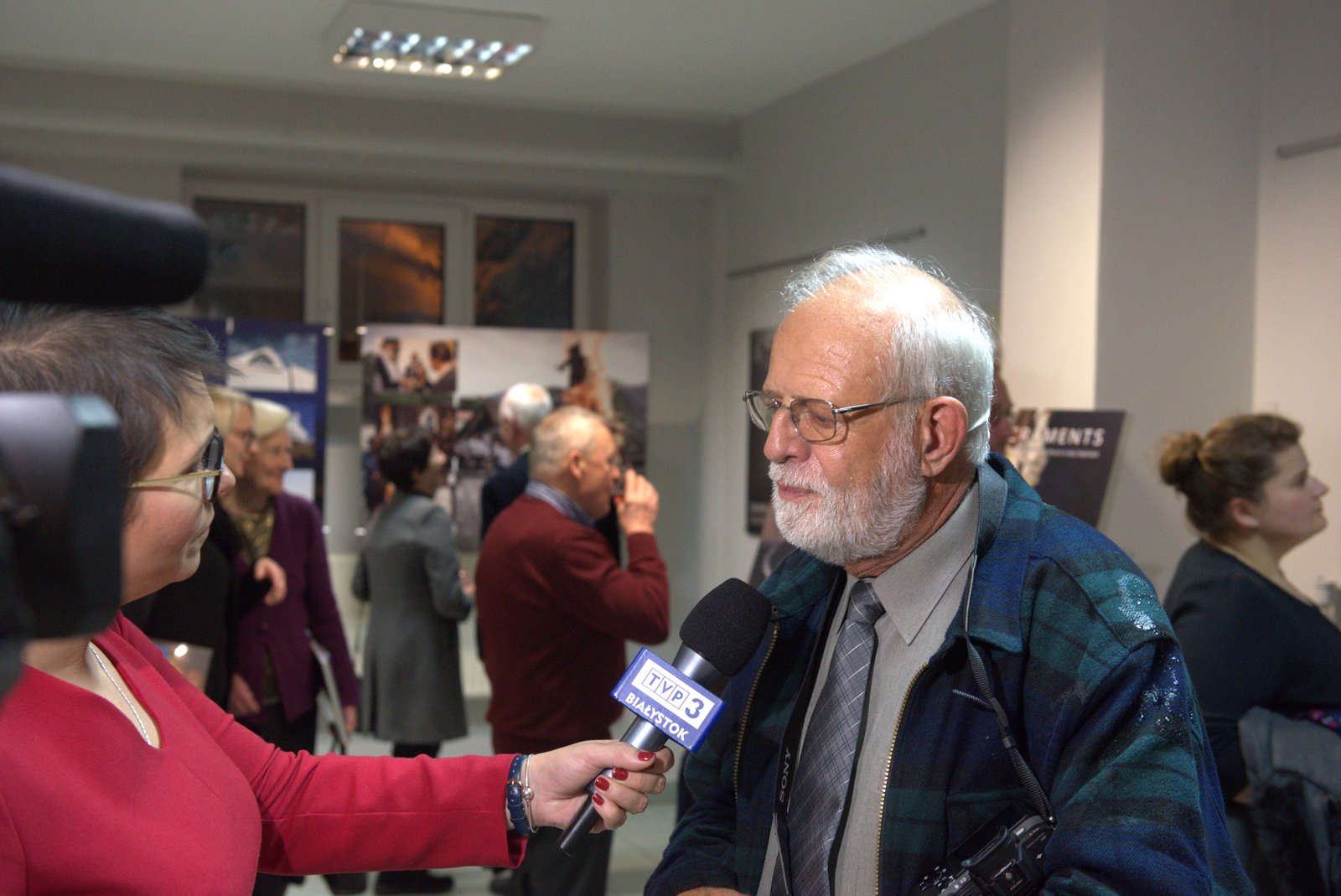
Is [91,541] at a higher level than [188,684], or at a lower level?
higher

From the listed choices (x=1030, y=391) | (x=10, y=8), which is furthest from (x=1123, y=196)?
(x=10, y=8)

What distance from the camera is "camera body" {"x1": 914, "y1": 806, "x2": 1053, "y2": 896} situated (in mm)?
1307

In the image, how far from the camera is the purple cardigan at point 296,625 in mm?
3551

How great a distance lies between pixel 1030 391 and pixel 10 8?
430 centimetres

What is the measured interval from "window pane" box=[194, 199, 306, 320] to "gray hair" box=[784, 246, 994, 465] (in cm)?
571

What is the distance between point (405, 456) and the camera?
179 inches

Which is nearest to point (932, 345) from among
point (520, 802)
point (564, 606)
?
point (520, 802)

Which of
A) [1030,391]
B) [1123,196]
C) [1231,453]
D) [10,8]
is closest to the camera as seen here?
[1231,453]

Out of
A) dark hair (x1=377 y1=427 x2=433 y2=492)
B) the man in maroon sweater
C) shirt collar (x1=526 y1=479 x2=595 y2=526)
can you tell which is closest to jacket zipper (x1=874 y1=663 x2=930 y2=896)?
the man in maroon sweater

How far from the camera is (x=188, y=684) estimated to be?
58.6 inches

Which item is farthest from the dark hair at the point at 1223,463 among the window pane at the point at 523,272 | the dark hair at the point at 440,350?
the window pane at the point at 523,272

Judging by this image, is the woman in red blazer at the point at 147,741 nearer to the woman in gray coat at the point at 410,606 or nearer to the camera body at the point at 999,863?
the camera body at the point at 999,863

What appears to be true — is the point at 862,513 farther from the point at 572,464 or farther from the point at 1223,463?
the point at 572,464

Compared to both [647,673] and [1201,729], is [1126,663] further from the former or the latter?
[647,673]
